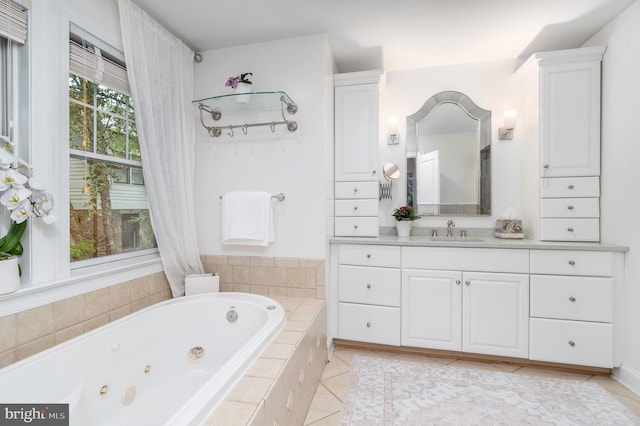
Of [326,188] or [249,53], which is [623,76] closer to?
[326,188]

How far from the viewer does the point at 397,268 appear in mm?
2166

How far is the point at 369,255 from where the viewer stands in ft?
7.25

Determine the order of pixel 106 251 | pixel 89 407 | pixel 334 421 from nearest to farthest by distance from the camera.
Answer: pixel 89 407, pixel 334 421, pixel 106 251

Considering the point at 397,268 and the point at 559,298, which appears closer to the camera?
the point at 559,298

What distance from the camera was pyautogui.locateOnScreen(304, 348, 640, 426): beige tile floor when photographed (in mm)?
1567

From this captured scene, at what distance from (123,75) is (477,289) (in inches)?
108

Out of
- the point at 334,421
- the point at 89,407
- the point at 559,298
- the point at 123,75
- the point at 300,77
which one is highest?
the point at 300,77

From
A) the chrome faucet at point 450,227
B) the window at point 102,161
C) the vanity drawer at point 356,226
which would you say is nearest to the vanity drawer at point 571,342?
the chrome faucet at point 450,227

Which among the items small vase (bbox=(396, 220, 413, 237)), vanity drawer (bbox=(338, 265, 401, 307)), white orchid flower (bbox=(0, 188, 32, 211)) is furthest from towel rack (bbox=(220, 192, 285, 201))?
white orchid flower (bbox=(0, 188, 32, 211))

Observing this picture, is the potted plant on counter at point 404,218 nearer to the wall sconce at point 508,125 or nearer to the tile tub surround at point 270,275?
the tile tub surround at point 270,275

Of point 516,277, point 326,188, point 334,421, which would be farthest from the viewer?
point 326,188

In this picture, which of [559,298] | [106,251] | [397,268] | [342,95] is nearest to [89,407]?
[106,251]

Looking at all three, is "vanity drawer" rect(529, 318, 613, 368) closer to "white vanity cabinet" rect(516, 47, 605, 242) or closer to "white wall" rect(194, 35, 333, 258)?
"white vanity cabinet" rect(516, 47, 605, 242)

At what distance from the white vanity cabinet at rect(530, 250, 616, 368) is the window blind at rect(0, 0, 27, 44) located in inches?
120
